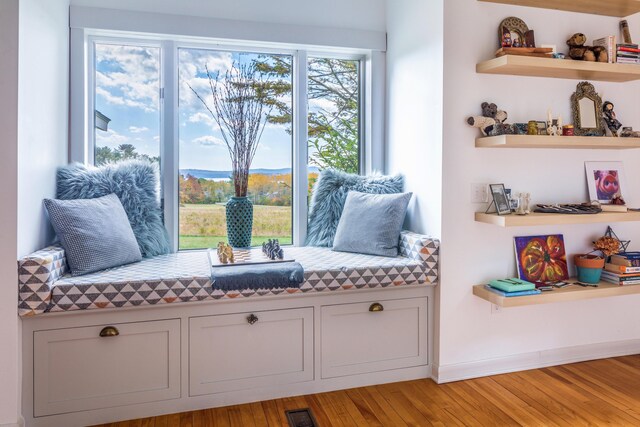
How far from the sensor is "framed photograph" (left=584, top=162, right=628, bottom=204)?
278cm

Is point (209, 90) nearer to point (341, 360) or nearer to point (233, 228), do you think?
point (233, 228)

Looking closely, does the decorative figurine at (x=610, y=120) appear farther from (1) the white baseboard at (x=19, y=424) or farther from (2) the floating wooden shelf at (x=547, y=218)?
(1) the white baseboard at (x=19, y=424)

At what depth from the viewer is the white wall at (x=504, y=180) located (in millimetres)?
2488

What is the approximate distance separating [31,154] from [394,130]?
83.7 inches

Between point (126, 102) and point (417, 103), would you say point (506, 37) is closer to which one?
point (417, 103)

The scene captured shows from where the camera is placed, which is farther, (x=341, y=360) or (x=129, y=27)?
(x=129, y=27)

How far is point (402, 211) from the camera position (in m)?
2.70

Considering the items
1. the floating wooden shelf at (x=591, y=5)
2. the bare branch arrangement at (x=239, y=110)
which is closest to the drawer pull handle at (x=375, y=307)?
the bare branch arrangement at (x=239, y=110)

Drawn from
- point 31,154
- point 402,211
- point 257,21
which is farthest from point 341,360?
point 257,21

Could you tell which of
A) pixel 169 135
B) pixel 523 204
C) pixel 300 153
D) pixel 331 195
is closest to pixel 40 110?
pixel 169 135

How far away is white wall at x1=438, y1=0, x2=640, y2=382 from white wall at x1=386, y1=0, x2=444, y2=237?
65 millimetres

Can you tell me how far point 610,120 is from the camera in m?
2.74

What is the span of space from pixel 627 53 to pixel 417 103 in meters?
1.26

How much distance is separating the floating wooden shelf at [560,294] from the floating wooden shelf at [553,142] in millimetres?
804
